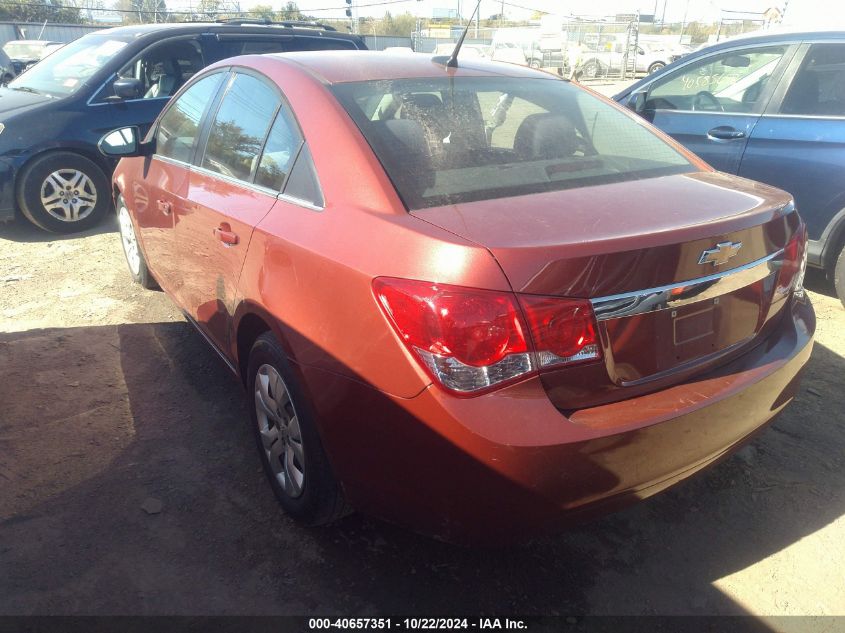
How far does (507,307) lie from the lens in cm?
179

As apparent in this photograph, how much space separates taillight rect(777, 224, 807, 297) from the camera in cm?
237

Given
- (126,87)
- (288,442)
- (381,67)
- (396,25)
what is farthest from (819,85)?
(396,25)

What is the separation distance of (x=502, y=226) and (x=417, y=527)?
0.90 metres

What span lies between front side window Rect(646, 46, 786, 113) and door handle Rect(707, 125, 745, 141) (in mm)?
186

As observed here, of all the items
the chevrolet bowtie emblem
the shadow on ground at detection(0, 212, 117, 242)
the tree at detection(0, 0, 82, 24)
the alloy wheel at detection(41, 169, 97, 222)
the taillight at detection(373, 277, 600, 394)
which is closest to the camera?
the taillight at detection(373, 277, 600, 394)

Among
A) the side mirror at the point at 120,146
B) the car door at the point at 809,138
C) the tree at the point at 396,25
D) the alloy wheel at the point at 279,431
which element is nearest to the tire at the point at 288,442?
the alloy wheel at the point at 279,431

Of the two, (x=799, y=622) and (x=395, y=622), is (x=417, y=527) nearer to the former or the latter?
(x=395, y=622)

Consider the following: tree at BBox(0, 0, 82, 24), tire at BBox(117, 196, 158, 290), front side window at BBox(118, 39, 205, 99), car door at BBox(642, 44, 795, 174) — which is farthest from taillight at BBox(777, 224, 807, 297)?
tree at BBox(0, 0, 82, 24)

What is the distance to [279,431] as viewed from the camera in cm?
262

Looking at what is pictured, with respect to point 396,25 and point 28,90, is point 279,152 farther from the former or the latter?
point 396,25

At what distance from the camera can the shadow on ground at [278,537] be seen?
2.30 m

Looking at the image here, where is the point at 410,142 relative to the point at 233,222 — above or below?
above

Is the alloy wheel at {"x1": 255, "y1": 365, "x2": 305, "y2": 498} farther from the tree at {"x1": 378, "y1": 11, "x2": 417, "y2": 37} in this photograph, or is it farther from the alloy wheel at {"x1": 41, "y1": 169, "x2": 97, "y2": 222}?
the tree at {"x1": 378, "y1": 11, "x2": 417, "y2": 37}

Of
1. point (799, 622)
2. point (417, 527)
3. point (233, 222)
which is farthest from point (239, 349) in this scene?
point (799, 622)
